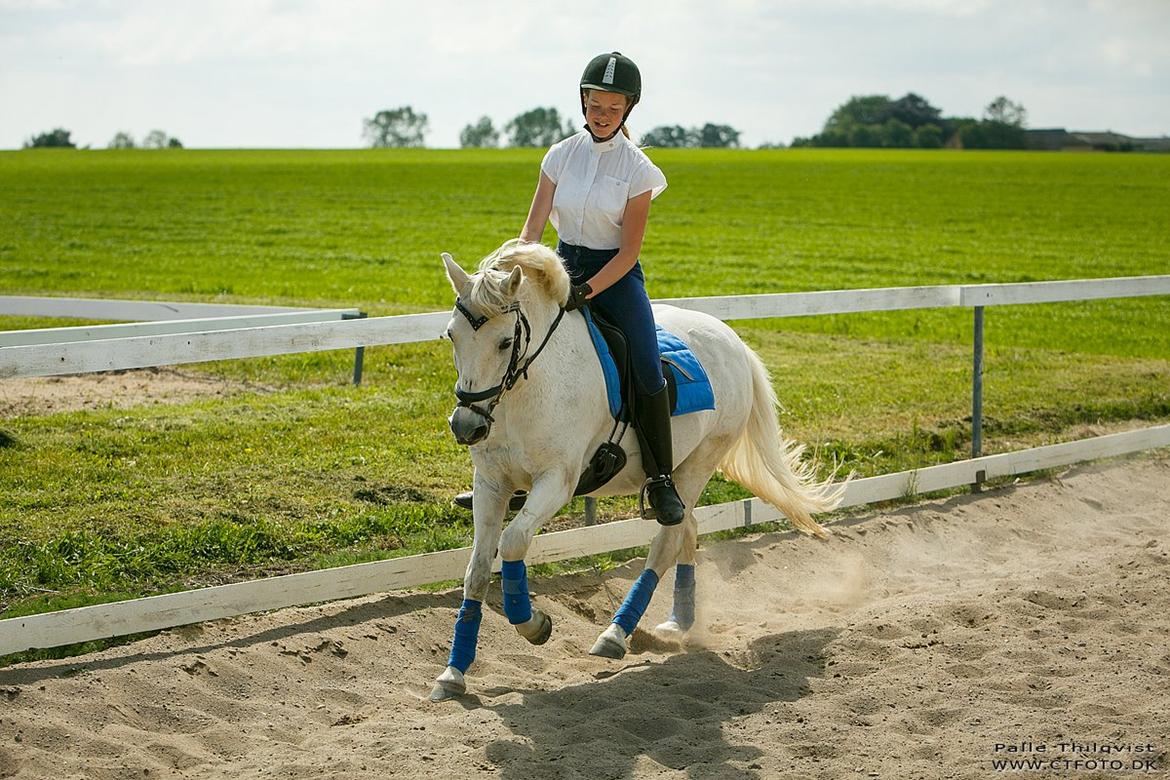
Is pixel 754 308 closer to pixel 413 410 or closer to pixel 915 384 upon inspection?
pixel 413 410

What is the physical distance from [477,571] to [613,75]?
231 cm

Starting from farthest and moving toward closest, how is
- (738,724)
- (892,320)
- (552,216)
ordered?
(892,320) < (552,216) < (738,724)

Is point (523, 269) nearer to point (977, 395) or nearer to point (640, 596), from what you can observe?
point (640, 596)

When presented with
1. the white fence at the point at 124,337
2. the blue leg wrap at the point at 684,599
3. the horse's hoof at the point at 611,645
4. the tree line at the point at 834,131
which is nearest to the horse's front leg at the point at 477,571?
the horse's hoof at the point at 611,645

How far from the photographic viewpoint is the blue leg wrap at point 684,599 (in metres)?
6.64

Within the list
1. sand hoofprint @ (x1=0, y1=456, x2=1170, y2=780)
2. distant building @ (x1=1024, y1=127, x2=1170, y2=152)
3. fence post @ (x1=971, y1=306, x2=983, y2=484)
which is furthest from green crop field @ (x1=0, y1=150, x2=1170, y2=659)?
distant building @ (x1=1024, y1=127, x2=1170, y2=152)

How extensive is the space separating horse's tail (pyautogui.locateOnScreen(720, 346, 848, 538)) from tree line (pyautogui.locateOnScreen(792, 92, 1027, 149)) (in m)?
113

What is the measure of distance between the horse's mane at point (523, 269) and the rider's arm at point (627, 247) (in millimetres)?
242

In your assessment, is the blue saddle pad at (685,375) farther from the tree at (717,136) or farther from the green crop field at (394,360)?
the tree at (717,136)

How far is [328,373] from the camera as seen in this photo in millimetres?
12906

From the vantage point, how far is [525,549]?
5348 mm

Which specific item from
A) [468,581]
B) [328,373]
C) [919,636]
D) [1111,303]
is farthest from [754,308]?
[1111,303]

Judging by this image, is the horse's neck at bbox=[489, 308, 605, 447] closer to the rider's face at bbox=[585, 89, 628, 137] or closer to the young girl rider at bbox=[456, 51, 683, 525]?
the young girl rider at bbox=[456, 51, 683, 525]

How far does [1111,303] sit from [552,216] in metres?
17.5
